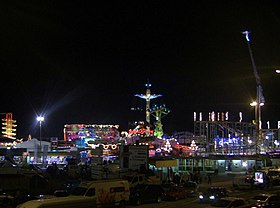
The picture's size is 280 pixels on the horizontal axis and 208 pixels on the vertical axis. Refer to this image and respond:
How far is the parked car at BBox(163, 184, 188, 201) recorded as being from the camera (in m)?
26.2

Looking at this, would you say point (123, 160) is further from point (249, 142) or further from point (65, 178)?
point (249, 142)

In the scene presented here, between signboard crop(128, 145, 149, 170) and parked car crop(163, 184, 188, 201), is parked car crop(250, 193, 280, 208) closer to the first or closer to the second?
parked car crop(163, 184, 188, 201)

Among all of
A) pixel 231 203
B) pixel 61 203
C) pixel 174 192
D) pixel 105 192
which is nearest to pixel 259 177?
pixel 174 192

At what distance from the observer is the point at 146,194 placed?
24.7 metres

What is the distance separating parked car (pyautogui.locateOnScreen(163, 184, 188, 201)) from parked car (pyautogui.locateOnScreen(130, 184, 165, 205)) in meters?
0.48

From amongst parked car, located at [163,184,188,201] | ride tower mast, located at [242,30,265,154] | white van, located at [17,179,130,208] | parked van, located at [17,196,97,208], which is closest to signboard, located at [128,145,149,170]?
A: parked car, located at [163,184,188,201]

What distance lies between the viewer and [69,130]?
300 feet

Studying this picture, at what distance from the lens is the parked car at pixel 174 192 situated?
1032 inches

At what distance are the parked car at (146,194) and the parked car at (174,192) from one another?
0.48m

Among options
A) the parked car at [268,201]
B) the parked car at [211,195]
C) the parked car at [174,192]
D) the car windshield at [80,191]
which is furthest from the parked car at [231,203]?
the parked car at [174,192]

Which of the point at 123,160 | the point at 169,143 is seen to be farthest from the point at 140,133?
the point at 123,160

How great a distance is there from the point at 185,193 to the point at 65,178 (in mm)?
10705

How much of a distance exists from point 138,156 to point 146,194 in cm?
607

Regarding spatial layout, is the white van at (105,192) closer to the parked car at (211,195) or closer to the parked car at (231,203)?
the parked car at (211,195)
